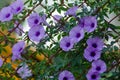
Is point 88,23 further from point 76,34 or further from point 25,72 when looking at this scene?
point 25,72

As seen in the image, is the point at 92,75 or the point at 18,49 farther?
the point at 18,49

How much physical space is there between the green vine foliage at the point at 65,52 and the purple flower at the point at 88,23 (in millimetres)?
27

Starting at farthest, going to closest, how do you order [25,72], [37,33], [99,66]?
[25,72], [37,33], [99,66]

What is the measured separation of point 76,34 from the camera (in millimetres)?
1761

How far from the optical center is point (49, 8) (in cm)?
200

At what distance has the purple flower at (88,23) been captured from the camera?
1.75 meters

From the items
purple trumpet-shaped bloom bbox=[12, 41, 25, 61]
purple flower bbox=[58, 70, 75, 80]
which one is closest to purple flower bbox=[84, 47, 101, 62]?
purple flower bbox=[58, 70, 75, 80]

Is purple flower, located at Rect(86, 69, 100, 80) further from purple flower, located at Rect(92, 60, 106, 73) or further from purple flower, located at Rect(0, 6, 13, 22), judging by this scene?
purple flower, located at Rect(0, 6, 13, 22)

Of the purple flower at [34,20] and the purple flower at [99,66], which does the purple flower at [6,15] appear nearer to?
the purple flower at [34,20]

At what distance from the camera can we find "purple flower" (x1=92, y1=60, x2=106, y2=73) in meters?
1.74

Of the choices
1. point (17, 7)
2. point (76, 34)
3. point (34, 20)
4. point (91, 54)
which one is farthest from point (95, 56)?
point (17, 7)

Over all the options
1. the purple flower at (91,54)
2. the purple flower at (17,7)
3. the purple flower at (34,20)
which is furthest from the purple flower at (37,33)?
the purple flower at (91,54)

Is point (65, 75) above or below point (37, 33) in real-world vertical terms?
below

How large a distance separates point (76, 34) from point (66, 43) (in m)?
0.07
